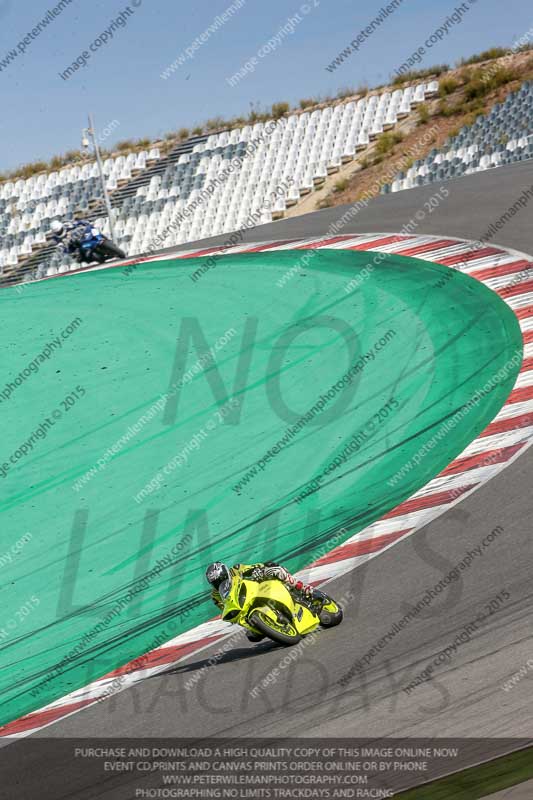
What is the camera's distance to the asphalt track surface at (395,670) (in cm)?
563

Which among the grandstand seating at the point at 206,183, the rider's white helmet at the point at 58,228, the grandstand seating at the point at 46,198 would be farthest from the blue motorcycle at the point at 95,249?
the grandstand seating at the point at 46,198


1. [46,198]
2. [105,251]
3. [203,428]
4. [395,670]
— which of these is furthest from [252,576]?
[46,198]

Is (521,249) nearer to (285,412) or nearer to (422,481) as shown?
(285,412)

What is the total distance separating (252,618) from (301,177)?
85.5 feet

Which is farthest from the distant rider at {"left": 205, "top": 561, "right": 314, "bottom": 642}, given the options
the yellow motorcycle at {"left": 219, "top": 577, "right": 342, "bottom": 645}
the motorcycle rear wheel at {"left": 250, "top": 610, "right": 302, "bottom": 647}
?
the motorcycle rear wheel at {"left": 250, "top": 610, "right": 302, "bottom": 647}

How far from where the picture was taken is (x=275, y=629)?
6.72 meters

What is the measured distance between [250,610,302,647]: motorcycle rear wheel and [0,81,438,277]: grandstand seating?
20720mm

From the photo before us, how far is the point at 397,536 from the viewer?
8.17 m

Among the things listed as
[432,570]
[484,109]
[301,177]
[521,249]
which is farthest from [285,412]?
[484,109]

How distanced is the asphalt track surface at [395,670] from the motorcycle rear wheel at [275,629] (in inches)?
4.9

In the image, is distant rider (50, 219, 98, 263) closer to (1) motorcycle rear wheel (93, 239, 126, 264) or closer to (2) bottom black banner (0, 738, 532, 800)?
(1) motorcycle rear wheel (93, 239, 126, 264)

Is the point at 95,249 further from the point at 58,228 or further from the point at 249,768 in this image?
the point at 249,768

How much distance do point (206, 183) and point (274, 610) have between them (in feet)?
84.2

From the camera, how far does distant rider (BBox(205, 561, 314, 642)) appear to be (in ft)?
22.6
